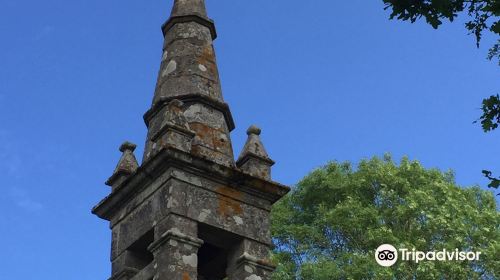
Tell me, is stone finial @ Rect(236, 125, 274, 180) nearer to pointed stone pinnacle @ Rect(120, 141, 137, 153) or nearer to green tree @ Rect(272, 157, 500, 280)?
pointed stone pinnacle @ Rect(120, 141, 137, 153)

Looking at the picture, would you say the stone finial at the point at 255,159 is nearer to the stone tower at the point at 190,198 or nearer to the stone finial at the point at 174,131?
the stone tower at the point at 190,198

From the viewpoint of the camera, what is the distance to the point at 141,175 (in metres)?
10.8

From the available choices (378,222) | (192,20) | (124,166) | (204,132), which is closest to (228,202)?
(204,132)

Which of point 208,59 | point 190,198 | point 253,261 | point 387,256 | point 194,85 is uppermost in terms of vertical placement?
point 387,256

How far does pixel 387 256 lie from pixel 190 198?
434 inches

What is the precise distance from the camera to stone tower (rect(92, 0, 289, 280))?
33.3ft

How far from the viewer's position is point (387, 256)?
20344mm

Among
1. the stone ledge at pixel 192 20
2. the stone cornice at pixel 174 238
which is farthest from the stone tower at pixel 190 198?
the stone ledge at pixel 192 20

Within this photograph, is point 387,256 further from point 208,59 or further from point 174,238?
point 174,238

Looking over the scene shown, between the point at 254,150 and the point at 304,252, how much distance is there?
11783 mm

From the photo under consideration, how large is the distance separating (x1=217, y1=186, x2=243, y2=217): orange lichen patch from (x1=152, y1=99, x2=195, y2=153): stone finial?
725mm

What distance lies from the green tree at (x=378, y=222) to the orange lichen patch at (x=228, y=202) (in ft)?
31.2

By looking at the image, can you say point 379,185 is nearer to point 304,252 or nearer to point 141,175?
point 304,252

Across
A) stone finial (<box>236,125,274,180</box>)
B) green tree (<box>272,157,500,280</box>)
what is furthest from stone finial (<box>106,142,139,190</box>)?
green tree (<box>272,157,500,280</box>)
